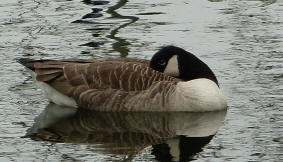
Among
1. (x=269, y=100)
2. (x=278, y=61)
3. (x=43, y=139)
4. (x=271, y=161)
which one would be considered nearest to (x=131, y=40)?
(x=278, y=61)

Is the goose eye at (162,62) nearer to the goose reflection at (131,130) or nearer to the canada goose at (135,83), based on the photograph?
the canada goose at (135,83)

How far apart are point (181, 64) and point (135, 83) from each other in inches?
27.0

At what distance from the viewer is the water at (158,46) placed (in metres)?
11.1

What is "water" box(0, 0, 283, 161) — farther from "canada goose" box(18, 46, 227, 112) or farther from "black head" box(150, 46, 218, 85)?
"black head" box(150, 46, 218, 85)

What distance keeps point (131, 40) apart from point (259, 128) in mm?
5070

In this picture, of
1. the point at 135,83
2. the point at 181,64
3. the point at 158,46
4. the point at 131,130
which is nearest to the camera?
the point at 131,130

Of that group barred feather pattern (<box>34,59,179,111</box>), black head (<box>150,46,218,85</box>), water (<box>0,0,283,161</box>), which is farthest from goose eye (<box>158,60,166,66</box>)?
water (<box>0,0,283,161</box>)

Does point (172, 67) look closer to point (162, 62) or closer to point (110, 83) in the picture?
point (162, 62)

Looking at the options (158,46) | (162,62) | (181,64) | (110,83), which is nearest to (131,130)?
(110,83)

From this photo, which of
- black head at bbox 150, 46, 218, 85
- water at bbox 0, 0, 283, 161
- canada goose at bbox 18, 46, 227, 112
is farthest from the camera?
black head at bbox 150, 46, 218, 85

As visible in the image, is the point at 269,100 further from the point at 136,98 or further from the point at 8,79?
the point at 8,79

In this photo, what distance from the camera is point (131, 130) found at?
12.0 metres

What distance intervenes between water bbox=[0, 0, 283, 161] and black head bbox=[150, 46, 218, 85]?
0.61 m

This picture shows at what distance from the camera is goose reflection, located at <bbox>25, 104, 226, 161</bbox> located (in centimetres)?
1114
